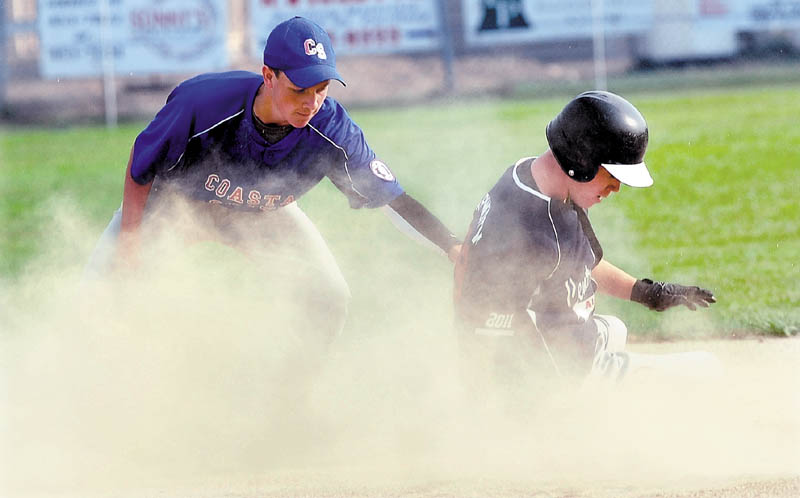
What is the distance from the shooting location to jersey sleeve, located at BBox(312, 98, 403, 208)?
4445 millimetres

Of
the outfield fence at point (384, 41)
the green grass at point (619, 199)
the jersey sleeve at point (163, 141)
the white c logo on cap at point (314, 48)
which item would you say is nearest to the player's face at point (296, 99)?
the white c logo on cap at point (314, 48)

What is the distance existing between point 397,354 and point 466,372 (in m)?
1.65

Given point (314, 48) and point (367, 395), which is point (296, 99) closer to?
point (314, 48)

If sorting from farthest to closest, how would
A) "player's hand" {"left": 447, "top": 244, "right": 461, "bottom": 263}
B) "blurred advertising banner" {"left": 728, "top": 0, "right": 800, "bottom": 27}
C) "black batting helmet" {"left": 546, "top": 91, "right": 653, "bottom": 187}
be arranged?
"blurred advertising banner" {"left": 728, "top": 0, "right": 800, "bottom": 27}
"player's hand" {"left": 447, "top": 244, "right": 461, "bottom": 263}
"black batting helmet" {"left": 546, "top": 91, "right": 653, "bottom": 187}

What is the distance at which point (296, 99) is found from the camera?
13.3 ft

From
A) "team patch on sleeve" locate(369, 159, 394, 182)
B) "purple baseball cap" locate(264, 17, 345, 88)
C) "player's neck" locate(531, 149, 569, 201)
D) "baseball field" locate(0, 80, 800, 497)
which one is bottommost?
"baseball field" locate(0, 80, 800, 497)

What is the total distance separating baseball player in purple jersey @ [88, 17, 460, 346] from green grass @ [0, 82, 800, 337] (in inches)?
69.4

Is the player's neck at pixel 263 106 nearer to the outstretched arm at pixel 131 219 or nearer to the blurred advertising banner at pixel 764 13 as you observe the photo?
the outstretched arm at pixel 131 219

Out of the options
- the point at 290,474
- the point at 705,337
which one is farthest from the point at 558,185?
the point at 705,337

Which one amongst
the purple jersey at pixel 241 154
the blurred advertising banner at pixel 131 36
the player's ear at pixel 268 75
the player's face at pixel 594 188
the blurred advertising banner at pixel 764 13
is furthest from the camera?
the blurred advertising banner at pixel 131 36

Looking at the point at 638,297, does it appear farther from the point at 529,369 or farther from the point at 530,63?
the point at 530,63

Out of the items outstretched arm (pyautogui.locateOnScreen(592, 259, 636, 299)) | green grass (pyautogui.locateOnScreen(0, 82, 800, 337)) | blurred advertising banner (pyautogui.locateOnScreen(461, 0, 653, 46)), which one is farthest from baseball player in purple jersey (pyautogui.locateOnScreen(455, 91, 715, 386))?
blurred advertising banner (pyautogui.locateOnScreen(461, 0, 653, 46))

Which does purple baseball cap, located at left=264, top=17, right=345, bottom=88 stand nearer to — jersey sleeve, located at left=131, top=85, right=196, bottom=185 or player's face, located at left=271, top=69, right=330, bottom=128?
player's face, located at left=271, top=69, right=330, bottom=128

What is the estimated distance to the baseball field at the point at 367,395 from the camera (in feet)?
13.9
